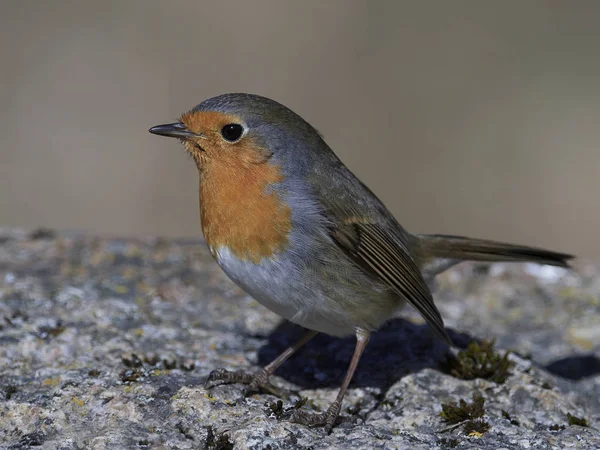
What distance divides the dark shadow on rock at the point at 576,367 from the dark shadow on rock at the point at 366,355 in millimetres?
701

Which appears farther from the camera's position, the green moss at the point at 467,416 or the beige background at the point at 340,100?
the beige background at the point at 340,100

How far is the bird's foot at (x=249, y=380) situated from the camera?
187 inches

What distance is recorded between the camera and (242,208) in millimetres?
4730

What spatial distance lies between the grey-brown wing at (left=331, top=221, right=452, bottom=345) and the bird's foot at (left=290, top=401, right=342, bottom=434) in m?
0.98

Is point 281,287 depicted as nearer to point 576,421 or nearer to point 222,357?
point 222,357

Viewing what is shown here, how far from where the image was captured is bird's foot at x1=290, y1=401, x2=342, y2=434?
4375mm

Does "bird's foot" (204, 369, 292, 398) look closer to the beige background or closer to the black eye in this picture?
the black eye

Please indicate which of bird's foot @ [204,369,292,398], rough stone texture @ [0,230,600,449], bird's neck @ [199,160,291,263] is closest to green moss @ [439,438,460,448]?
rough stone texture @ [0,230,600,449]

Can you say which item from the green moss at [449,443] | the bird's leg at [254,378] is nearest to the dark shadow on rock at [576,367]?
the green moss at [449,443]

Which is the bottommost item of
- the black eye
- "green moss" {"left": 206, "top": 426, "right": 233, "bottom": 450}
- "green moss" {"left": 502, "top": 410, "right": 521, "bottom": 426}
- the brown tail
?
"green moss" {"left": 206, "top": 426, "right": 233, "bottom": 450}

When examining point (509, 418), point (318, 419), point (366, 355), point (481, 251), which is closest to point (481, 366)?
point (509, 418)

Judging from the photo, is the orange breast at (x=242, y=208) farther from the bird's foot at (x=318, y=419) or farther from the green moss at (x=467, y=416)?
the green moss at (x=467, y=416)

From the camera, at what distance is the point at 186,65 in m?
12.4

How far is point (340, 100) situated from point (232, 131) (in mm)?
7380
